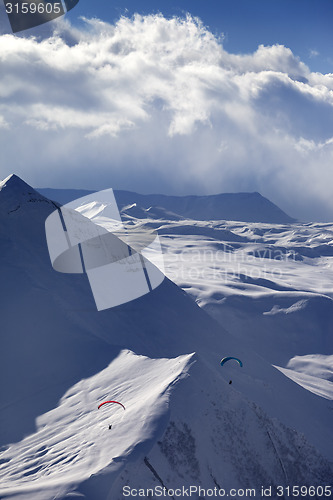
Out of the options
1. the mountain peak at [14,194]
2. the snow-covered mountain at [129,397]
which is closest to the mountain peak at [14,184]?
the mountain peak at [14,194]

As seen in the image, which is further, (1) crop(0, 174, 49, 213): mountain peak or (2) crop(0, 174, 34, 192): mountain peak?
(2) crop(0, 174, 34, 192): mountain peak

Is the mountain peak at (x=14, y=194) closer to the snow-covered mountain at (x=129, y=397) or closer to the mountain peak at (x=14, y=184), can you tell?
the mountain peak at (x=14, y=184)

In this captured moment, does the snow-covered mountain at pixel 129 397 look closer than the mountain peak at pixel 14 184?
Yes

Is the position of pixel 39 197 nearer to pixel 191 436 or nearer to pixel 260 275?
pixel 191 436

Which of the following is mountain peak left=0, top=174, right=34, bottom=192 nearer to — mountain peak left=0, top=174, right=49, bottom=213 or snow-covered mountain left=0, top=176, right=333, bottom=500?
mountain peak left=0, top=174, right=49, bottom=213

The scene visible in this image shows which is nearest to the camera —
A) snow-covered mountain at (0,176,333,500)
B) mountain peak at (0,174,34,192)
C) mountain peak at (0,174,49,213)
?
snow-covered mountain at (0,176,333,500)

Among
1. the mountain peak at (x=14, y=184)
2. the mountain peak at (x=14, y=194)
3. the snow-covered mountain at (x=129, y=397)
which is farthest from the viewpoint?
the mountain peak at (x=14, y=184)

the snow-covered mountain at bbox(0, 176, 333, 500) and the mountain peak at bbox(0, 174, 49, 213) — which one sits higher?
the mountain peak at bbox(0, 174, 49, 213)

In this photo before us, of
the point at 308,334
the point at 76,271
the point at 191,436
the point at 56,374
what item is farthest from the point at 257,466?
the point at 308,334

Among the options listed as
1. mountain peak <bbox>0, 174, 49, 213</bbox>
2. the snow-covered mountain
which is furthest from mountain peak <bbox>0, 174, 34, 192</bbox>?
the snow-covered mountain
